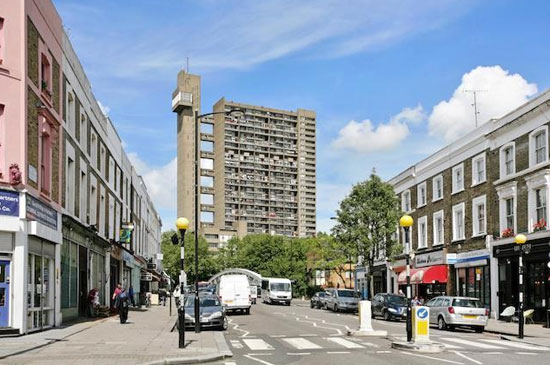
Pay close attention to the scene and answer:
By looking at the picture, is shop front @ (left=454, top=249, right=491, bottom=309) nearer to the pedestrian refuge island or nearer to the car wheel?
the car wheel

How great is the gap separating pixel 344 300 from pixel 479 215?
13.2m

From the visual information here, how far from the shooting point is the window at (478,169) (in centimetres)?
3903

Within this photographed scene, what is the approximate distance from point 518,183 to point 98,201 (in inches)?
896

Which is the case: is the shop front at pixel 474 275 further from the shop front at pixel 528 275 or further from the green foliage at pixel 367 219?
the green foliage at pixel 367 219

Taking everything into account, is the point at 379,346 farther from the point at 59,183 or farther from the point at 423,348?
the point at 59,183

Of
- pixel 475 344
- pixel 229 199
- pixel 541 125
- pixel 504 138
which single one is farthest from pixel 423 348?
pixel 229 199

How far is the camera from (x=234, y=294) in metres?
42.7

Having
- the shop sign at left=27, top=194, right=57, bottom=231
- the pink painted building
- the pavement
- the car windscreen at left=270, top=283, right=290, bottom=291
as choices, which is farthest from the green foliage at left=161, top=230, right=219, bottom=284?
the pink painted building

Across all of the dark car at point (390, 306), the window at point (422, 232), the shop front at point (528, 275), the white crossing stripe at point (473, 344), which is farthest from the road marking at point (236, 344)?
the window at point (422, 232)

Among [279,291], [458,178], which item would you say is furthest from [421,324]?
[279,291]

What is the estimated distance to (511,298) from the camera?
115 feet

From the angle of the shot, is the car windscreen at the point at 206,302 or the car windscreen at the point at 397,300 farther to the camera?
the car windscreen at the point at 397,300

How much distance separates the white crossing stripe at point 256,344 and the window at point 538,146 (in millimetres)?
17616

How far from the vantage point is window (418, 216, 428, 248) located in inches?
1886
